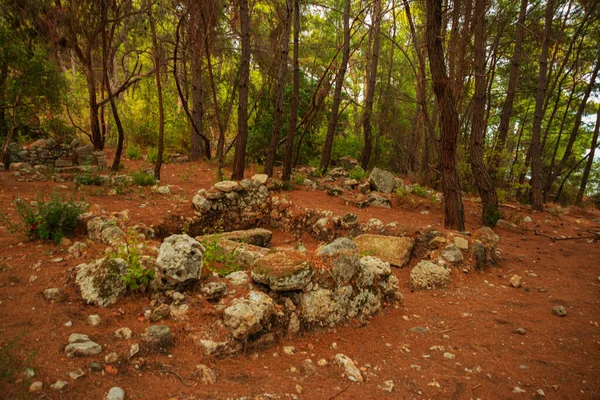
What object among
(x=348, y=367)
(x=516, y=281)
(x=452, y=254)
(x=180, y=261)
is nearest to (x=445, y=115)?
(x=452, y=254)

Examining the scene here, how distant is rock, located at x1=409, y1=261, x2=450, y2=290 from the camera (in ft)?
14.3

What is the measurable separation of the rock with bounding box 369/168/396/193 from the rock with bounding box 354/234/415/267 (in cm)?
372

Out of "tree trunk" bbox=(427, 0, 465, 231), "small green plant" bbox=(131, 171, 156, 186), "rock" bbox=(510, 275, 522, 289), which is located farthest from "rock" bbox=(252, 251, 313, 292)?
"small green plant" bbox=(131, 171, 156, 186)

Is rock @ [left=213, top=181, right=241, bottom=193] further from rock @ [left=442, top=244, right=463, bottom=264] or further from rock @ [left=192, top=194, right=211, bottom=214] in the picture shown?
rock @ [left=442, top=244, right=463, bottom=264]

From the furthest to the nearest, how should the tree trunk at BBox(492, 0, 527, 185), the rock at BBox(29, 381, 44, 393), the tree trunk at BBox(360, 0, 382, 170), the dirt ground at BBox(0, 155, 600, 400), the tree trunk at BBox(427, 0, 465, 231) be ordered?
the tree trunk at BBox(360, 0, 382, 170)
the tree trunk at BBox(492, 0, 527, 185)
the tree trunk at BBox(427, 0, 465, 231)
the dirt ground at BBox(0, 155, 600, 400)
the rock at BBox(29, 381, 44, 393)

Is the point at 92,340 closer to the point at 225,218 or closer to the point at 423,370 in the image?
the point at 423,370

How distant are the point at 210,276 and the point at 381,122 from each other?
12.2 meters

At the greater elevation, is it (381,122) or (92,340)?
(381,122)

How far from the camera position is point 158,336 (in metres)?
2.40

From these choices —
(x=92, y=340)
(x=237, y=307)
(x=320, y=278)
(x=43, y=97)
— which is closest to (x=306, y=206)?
(x=320, y=278)

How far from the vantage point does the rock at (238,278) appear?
3.11 metres

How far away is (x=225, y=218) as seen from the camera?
659 cm

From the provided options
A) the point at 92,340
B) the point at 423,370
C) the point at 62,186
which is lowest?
the point at 423,370

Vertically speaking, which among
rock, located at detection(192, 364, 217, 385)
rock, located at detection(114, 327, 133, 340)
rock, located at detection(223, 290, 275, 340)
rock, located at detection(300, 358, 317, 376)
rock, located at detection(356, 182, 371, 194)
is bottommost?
rock, located at detection(300, 358, 317, 376)
